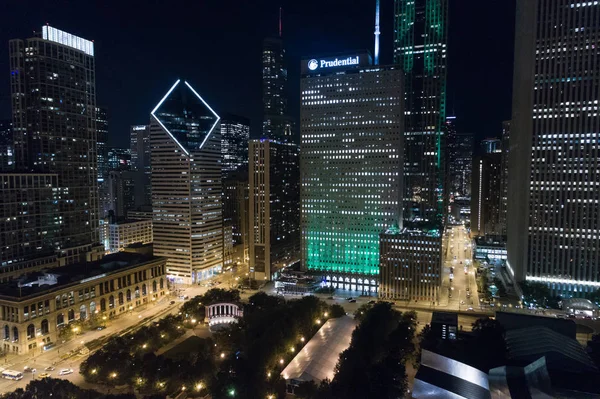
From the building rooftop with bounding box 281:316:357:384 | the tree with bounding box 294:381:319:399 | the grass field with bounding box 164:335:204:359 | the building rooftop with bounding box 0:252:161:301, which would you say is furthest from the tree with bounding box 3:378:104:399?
the building rooftop with bounding box 0:252:161:301

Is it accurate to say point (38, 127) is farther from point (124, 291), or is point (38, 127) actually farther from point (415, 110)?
point (415, 110)

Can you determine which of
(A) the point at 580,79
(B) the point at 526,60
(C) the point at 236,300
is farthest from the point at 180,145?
(A) the point at 580,79

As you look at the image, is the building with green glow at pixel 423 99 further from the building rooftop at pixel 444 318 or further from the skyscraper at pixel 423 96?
the building rooftop at pixel 444 318

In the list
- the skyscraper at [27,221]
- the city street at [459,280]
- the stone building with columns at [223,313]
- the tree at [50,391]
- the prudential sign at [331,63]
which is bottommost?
the city street at [459,280]

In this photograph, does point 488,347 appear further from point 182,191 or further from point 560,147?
point 182,191

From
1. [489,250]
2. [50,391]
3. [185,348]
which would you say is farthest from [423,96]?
[50,391]

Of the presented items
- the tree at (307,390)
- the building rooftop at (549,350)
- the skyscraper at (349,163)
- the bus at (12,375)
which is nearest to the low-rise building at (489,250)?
the skyscraper at (349,163)
